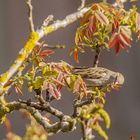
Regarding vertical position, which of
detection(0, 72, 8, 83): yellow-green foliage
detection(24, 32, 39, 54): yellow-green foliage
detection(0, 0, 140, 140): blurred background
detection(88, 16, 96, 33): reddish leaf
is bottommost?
detection(0, 72, 8, 83): yellow-green foliage

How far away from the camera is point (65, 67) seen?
1.51m

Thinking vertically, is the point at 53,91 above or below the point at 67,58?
below

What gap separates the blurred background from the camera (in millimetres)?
3180

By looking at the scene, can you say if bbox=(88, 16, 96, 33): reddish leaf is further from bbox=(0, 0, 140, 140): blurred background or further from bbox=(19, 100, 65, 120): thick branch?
bbox=(0, 0, 140, 140): blurred background

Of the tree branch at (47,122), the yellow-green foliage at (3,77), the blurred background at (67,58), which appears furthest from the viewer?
the blurred background at (67,58)

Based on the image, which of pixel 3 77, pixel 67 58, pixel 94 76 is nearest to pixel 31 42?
pixel 3 77

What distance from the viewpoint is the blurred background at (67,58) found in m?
3.18

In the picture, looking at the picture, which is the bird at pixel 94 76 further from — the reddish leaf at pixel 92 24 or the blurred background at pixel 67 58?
the blurred background at pixel 67 58

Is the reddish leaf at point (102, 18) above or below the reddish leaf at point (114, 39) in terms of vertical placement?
above

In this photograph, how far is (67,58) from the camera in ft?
10.4

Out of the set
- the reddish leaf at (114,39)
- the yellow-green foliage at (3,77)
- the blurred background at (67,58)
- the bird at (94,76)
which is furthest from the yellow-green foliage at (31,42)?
the blurred background at (67,58)

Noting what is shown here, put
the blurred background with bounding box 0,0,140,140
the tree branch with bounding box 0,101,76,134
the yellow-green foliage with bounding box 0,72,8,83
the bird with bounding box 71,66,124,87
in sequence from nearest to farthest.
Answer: the tree branch with bounding box 0,101,76,134 → the bird with bounding box 71,66,124,87 → the yellow-green foliage with bounding box 0,72,8,83 → the blurred background with bounding box 0,0,140,140

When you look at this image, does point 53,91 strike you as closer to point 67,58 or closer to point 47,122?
point 47,122

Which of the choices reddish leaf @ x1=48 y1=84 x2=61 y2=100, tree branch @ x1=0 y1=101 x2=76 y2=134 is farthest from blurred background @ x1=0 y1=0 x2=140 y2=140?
reddish leaf @ x1=48 y1=84 x2=61 y2=100
